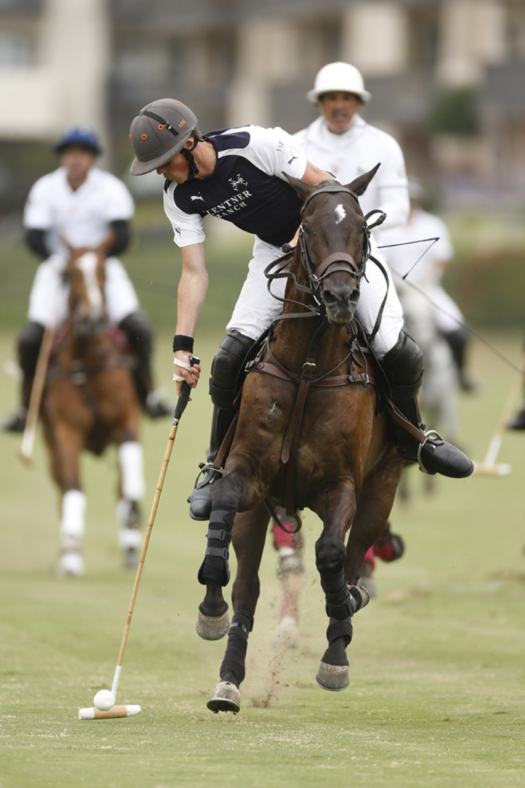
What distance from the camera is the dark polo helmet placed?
6414 mm

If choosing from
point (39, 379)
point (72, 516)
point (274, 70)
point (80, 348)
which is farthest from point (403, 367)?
point (274, 70)

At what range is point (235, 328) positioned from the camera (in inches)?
267

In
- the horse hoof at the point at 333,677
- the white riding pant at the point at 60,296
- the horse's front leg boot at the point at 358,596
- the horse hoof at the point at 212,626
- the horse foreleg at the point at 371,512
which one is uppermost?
the white riding pant at the point at 60,296

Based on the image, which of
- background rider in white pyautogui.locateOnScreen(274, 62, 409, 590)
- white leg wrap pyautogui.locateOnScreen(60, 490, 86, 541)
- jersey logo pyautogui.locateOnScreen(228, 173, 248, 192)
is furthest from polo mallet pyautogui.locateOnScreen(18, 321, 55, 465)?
jersey logo pyautogui.locateOnScreen(228, 173, 248, 192)

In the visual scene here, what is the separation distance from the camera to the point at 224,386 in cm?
668

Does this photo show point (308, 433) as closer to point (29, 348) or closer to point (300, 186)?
point (300, 186)

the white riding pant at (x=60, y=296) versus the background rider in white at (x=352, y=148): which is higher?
the white riding pant at (x=60, y=296)

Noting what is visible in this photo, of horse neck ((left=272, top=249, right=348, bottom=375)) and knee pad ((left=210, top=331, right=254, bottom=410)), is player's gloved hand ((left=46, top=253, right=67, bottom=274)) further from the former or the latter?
horse neck ((left=272, top=249, right=348, bottom=375))

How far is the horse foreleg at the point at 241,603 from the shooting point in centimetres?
620

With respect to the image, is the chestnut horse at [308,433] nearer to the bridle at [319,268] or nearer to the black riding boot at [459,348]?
the bridle at [319,268]

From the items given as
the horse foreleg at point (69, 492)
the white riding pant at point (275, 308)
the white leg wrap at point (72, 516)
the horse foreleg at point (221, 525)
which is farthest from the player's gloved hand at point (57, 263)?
the horse foreleg at point (221, 525)

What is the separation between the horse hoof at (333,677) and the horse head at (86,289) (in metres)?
5.93

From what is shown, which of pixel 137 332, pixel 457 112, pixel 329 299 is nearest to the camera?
pixel 329 299

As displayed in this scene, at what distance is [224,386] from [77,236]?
5.80m
